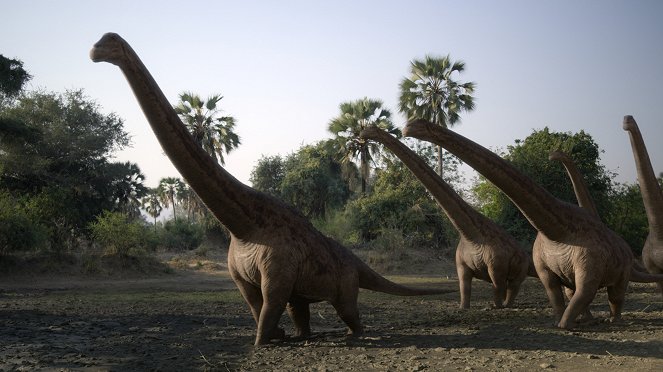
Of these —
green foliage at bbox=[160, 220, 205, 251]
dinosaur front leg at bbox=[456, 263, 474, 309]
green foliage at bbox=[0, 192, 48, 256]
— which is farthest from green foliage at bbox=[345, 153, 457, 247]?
dinosaur front leg at bbox=[456, 263, 474, 309]

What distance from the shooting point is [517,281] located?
10992 mm

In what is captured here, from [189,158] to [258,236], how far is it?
1.20m

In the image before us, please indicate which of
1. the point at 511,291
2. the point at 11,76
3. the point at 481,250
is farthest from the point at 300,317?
the point at 11,76

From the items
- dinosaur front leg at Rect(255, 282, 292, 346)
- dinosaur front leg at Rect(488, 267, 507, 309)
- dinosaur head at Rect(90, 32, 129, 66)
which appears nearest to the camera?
dinosaur head at Rect(90, 32, 129, 66)

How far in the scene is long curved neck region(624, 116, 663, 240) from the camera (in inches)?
382

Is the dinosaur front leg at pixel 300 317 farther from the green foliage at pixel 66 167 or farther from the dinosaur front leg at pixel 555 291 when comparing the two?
the green foliage at pixel 66 167

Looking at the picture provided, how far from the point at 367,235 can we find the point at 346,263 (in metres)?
20.5

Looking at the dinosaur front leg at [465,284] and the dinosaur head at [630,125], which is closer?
the dinosaur head at [630,125]

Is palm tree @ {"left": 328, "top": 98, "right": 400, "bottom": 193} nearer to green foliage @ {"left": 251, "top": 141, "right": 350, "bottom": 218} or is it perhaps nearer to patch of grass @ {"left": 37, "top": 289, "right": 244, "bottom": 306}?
green foliage @ {"left": 251, "top": 141, "right": 350, "bottom": 218}

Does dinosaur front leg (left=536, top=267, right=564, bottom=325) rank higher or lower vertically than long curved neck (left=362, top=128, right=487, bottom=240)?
lower

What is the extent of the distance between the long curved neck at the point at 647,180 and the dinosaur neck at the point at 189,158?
6642mm

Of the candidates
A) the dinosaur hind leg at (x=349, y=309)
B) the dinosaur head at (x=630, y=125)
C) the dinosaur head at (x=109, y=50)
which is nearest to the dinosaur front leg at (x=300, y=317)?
the dinosaur hind leg at (x=349, y=309)

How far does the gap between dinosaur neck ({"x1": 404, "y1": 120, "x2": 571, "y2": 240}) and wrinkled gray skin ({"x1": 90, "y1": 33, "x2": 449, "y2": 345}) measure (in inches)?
71.2

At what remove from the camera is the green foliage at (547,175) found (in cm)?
2303
